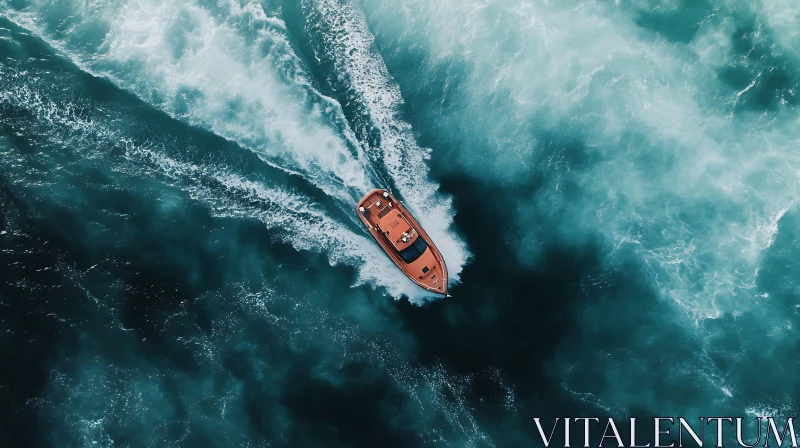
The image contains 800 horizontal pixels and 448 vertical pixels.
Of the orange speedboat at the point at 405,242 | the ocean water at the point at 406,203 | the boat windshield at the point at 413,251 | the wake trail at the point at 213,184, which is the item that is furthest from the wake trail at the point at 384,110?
the wake trail at the point at 213,184

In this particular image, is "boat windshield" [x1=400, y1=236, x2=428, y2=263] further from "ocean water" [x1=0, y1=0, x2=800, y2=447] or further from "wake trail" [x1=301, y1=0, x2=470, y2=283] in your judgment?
"ocean water" [x1=0, y1=0, x2=800, y2=447]

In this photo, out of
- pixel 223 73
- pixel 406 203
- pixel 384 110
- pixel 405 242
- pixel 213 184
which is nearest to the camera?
pixel 405 242

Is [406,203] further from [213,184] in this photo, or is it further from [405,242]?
[213,184]

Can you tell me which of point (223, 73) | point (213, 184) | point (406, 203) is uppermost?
point (406, 203)

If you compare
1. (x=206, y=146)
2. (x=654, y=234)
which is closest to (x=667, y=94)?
(x=654, y=234)

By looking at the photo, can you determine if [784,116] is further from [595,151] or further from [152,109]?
[152,109]

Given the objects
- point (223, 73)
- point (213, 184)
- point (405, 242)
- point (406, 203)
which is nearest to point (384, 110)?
point (406, 203)

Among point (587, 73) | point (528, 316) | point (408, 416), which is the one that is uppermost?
point (587, 73)

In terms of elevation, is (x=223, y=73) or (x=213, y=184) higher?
(x=223, y=73)
